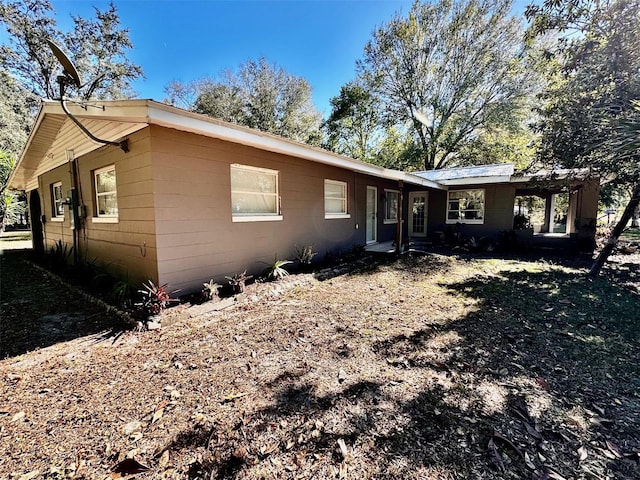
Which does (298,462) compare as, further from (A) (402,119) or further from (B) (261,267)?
(A) (402,119)

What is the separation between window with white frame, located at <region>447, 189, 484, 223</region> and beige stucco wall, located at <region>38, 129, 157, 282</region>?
10.9 metres

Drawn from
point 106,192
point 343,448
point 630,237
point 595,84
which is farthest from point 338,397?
point 630,237

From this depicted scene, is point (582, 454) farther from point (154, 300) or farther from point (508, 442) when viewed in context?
point (154, 300)

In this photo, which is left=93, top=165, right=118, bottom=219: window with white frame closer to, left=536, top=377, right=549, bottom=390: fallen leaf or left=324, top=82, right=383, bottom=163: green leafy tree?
left=536, top=377, right=549, bottom=390: fallen leaf

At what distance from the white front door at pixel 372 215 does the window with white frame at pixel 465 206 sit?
362cm

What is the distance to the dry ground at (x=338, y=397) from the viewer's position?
5.82ft

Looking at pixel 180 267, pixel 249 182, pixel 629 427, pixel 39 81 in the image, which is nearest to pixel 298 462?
pixel 629 427

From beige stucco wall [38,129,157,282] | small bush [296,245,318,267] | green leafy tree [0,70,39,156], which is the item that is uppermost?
green leafy tree [0,70,39,156]

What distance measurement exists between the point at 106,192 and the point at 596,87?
981 cm

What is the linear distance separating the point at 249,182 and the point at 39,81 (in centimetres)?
1898

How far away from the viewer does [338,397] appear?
2.37 meters

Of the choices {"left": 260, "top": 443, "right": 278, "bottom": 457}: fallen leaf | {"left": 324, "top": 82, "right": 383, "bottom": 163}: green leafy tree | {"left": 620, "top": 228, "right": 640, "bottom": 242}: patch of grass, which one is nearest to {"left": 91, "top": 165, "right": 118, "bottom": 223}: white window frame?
{"left": 260, "top": 443, "right": 278, "bottom": 457}: fallen leaf

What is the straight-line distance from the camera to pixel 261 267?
5.87 meters

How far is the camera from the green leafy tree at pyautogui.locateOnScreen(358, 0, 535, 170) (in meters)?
15.8
